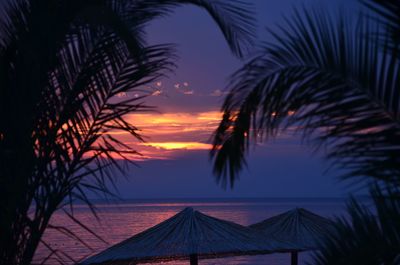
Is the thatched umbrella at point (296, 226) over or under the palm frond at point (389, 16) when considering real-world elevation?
under

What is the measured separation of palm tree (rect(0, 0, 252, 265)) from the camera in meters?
3.37

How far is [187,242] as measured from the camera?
881 centimetres

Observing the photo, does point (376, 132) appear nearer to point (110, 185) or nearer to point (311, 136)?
point (311, 136)

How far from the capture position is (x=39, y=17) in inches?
133

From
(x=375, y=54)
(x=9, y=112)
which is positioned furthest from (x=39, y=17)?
(x=375, y=54)

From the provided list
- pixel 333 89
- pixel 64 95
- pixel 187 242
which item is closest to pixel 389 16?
pixel 333 89

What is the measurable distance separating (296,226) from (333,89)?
29.5 feet

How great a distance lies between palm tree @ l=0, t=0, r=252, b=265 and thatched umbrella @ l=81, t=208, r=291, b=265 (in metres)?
4.97

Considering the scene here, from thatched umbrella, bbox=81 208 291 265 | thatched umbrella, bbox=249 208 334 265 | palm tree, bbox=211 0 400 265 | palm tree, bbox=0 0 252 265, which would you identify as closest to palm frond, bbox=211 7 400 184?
palm tree, bbox=211 0 400 265

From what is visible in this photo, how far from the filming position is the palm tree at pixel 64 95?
337 centimetres

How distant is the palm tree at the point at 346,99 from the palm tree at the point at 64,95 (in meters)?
0.36

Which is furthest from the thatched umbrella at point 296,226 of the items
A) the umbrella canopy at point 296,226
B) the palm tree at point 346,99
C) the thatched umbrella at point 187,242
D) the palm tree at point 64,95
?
the palm tree at point 346,99

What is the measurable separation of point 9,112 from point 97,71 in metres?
0.57

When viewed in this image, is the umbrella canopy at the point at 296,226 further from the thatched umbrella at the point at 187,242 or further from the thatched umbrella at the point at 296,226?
the thatched umbrella at the point at 187,242
